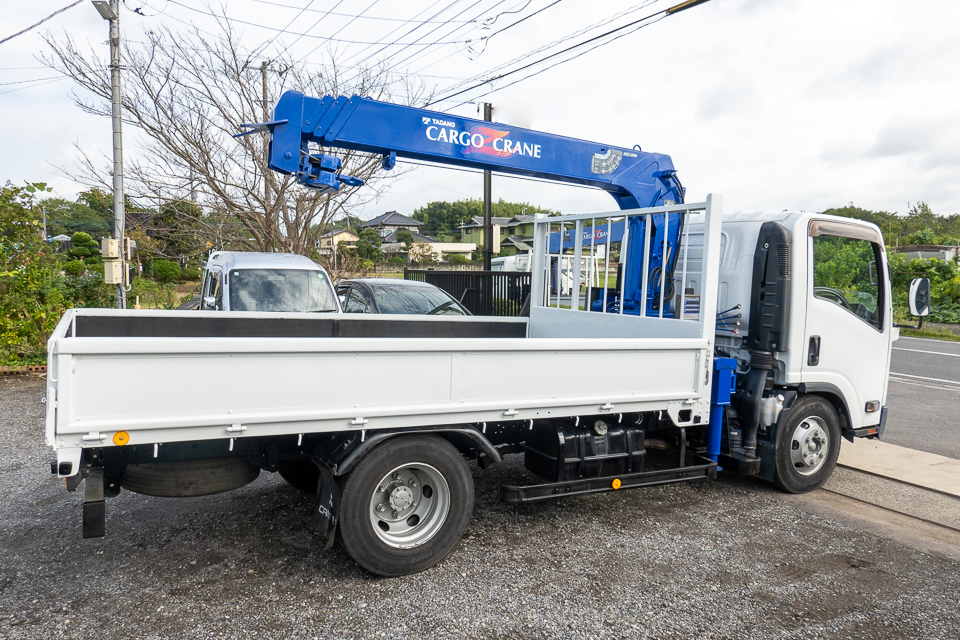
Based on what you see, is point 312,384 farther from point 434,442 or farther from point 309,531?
point 309,531

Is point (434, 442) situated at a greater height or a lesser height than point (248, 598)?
A: greater

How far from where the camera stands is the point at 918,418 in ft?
27.8

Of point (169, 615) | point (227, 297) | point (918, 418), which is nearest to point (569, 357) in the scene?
point (169, 615)

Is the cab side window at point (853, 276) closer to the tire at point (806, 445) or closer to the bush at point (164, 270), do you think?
the tire at point (806, 445)

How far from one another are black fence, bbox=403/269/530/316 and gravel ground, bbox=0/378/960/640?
9441 mm

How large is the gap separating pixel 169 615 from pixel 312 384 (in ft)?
4.58

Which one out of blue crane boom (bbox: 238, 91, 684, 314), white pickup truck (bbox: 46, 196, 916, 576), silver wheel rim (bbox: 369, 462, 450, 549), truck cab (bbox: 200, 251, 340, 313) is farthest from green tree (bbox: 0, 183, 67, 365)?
silver wheel rim (bbox: 369, 462, 450, 549)

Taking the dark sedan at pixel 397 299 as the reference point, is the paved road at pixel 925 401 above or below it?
below

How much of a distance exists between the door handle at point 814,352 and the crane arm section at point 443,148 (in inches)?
66.9

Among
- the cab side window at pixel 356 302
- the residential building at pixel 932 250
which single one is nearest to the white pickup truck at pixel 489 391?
the cab side window at pixel 356 302

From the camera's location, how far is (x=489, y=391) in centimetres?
374

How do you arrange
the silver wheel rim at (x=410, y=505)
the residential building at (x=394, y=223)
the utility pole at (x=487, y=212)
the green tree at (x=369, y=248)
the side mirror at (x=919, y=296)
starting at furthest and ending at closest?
the residential building at (x=394, y=223) < the green tree at (x=369, y=248) < the utility pole at (x=487, y=212) < the side mirror at (x=919, y=296) < the silver wheel rim at (x=410, y=505)

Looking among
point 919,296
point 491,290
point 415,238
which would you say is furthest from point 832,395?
point 415,238

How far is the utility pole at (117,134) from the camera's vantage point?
1159cm
